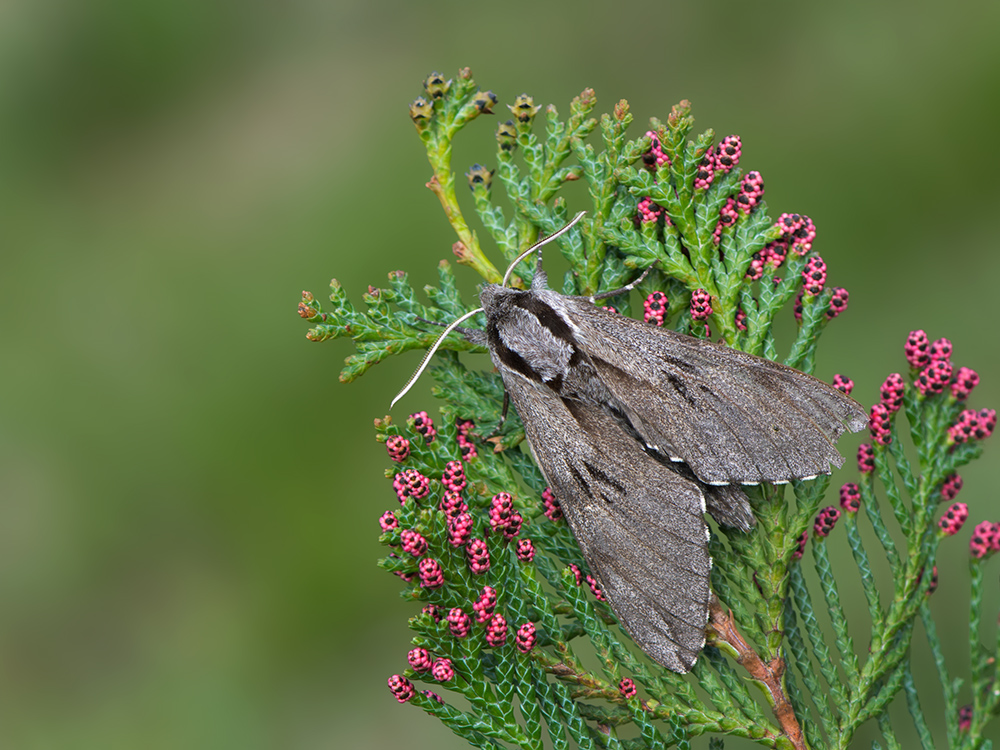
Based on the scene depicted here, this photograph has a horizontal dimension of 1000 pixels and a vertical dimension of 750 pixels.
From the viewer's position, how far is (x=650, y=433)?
6.91ft

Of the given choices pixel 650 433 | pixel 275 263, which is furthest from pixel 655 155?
pixel 275 263

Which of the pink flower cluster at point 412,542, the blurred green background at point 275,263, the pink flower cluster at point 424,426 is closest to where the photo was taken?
the pink flower cluster at point 412,542

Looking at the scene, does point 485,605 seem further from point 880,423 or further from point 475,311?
point 880,423

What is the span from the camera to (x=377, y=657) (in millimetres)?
3740

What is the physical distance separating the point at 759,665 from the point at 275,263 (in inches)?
136

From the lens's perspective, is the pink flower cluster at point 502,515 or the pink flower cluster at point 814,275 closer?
the pink flower cluster at point 502,515

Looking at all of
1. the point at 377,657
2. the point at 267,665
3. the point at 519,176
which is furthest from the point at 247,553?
the point at 519,176

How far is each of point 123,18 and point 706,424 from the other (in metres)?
4.89

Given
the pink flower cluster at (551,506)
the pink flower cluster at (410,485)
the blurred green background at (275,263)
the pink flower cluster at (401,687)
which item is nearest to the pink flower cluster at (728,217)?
the pink flower cluster at (551,506)

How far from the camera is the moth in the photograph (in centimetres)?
192

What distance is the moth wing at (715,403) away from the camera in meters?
1.97

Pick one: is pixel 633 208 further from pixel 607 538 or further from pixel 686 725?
pixel 686 725

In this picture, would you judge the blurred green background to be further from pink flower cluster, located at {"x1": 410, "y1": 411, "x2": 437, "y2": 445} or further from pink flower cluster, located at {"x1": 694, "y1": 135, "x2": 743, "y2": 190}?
pink flower cluster, located at {"x1": 694, "y1": 135, "x2": 743, "y2": 190}

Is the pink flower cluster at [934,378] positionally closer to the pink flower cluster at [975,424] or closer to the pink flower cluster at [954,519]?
the pink flower cluster at [975,424]
